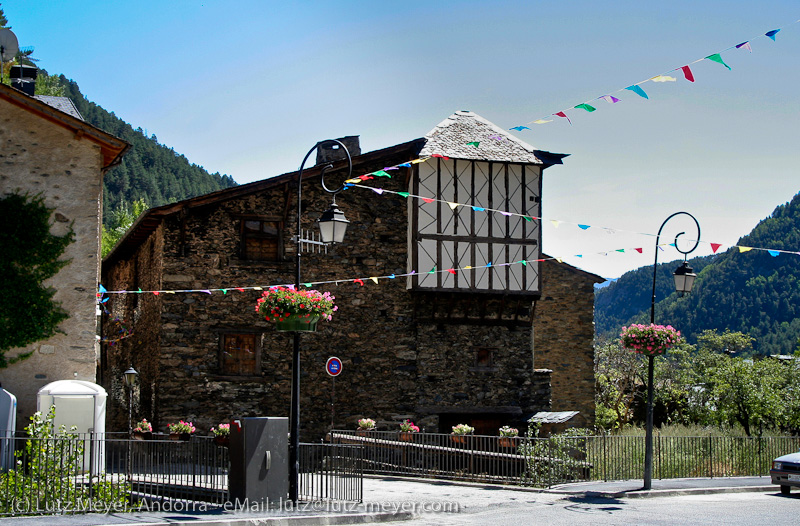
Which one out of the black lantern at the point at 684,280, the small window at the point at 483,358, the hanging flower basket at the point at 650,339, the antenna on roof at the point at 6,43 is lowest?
the small window at the point at 483,358

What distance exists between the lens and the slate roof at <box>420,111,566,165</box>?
2256cm

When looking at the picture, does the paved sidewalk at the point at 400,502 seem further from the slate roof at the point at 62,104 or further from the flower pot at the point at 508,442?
the slate roof at the point at 62,104

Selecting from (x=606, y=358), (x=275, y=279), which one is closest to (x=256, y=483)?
(x=275, y=279)

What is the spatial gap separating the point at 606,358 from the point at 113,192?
4804 centimetres

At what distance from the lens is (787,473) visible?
16156 millimetres

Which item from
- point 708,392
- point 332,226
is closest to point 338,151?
point 332,226

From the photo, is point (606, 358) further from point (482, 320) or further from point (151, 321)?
point (151, 321)

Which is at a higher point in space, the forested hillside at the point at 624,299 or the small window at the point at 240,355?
the forested hillside at the point at 624,299

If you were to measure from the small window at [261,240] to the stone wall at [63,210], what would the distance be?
18.1ft

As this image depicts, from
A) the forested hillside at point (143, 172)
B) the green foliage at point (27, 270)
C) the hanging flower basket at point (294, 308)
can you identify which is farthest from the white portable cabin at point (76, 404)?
the forested hillside at point (143, 172)

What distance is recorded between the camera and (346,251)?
22328mm

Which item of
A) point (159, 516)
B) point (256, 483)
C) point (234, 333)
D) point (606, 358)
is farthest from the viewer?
point (606, 358)

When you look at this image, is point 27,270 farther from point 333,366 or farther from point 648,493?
point 648,493

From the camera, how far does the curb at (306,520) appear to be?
393 inches
